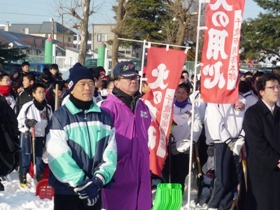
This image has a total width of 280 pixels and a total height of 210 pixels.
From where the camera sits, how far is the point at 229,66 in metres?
6.44

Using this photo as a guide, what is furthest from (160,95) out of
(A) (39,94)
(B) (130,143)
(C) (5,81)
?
(C) (5,81)

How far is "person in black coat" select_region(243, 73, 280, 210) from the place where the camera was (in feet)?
18.1

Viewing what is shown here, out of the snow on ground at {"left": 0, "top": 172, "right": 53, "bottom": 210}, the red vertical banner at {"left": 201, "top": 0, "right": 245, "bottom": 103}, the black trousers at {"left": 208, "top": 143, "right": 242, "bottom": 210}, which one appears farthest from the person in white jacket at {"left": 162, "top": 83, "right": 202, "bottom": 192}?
the snow on ground at {"left": 0, "top": 172, "right": 53, "bottom": 210}

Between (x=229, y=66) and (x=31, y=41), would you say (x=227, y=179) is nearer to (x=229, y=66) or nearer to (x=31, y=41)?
(x=229, y=66)

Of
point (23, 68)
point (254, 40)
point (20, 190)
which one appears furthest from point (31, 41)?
point (20, 190)

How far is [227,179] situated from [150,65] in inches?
73.8

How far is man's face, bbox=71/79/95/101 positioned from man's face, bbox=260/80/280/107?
2.18m

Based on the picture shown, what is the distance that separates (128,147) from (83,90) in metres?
0.90

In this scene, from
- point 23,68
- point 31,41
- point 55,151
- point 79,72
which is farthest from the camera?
point 31,41

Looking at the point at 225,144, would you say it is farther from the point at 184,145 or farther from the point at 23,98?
the point at 23,98

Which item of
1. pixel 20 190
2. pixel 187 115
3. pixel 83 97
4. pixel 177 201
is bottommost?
pixel 20 190

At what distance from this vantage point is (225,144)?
6.99m

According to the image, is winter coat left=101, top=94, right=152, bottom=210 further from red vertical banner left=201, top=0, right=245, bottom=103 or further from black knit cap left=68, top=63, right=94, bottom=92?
red vertical banner left=201, top=0, right=245, bottom=103

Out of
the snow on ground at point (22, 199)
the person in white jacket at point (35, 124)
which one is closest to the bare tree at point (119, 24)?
the person in white jacket at point (35, 124)
